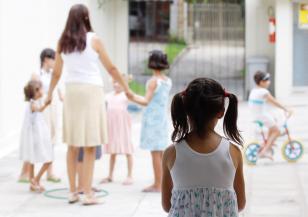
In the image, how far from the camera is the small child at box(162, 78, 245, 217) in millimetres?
4277

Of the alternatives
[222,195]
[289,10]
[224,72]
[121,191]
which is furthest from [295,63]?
[222,195]

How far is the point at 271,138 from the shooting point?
10.7 metres

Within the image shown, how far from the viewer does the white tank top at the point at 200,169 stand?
430cm

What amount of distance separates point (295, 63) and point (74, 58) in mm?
12235

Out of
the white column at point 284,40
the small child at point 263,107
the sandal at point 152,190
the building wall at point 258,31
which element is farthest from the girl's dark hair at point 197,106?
the building wall at point 258,31

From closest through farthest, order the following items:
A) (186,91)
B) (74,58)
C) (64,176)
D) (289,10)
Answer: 1. (186,91)
2. (74,58)
3. (64,176)
4. (289,10)

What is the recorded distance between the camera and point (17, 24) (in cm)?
1277

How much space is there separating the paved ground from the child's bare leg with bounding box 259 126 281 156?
0.16 meters

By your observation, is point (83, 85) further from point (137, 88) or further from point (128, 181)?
point (137, 88)

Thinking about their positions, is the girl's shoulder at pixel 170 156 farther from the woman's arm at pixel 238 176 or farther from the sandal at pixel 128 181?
the sandal at pixel 128 181

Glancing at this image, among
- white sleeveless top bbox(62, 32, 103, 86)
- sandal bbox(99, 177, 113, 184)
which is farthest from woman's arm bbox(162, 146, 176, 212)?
sandal bbox(99, 177, 113, 184)

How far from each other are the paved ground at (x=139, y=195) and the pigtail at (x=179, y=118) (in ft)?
11.9

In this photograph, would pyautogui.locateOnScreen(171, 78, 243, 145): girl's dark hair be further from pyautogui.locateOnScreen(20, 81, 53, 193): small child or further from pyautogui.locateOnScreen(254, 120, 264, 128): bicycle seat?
pyautogui.locateOnScreen(254, 120, 264, 128): bicycle seat

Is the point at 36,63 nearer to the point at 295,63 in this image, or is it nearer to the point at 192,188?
the point at 295,63
